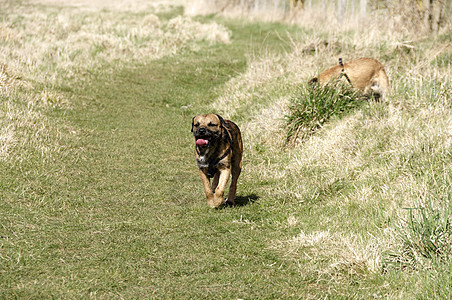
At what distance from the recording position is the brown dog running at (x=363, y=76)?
9.51 meters

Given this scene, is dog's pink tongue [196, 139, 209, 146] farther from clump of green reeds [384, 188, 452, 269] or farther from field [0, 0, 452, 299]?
clump of green reeds [384, 188, 452, 269]

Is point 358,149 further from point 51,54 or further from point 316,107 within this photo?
point 51,54

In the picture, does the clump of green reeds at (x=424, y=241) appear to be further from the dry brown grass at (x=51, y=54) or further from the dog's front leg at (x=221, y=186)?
the dry brown grass at (x=51, y=54)

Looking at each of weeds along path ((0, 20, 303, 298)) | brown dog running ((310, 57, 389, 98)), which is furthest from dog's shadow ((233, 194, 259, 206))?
brown dog running ((310, 57, 389, 98))

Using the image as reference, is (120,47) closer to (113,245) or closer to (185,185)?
(185,185)

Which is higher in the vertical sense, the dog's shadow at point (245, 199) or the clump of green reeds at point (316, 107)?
the clump of green reeds at point (316, 107)

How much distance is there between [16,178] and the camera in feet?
23.7

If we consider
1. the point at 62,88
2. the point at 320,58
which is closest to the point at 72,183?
the point at 62,88

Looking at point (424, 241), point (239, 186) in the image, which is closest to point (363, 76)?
point (239, 186)

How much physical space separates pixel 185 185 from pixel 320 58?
20.5 feet

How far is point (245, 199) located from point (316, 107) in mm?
2649

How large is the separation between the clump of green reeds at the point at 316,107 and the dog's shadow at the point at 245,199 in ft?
6.77

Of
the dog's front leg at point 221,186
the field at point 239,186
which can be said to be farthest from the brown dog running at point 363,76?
the dog's front leg at point 221,186

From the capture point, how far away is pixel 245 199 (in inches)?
286
